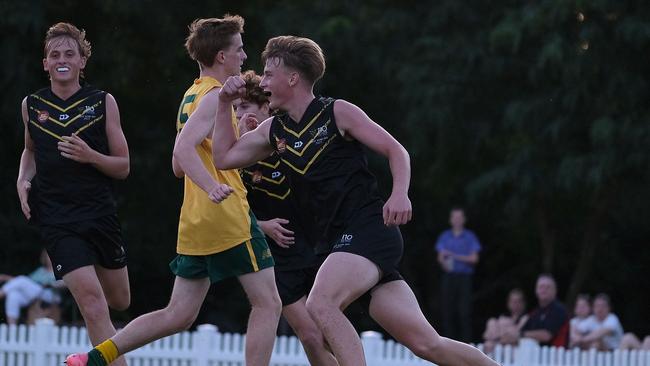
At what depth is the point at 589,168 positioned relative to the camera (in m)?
16.8

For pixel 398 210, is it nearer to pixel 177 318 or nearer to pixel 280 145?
pixel 280 145

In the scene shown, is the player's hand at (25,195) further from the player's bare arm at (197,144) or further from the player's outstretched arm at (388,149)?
the player's outstretched arm at (388,149)

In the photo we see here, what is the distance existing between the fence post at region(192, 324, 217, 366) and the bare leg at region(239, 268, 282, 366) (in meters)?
5.19

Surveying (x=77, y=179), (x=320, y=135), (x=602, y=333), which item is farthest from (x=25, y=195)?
(x=602, y=333)

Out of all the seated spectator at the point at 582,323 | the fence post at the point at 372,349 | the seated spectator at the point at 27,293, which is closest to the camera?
the fence post at the point at 372,349

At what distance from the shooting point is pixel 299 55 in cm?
702

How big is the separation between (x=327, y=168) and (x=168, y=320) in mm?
1255

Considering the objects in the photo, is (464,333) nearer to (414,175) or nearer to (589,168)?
(589,168)

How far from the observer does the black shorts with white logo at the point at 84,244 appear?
24.8 feet

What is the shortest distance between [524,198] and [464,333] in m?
2.37

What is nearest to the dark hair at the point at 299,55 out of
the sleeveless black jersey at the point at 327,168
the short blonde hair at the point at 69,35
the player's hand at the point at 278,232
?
the sleeveless black jersey at the point at 327,168

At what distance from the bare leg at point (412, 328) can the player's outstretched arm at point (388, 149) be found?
451mm

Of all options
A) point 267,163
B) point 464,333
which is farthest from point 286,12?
point 267,163

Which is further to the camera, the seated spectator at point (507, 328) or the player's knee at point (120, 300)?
the seated spectator at point (507, 328)
